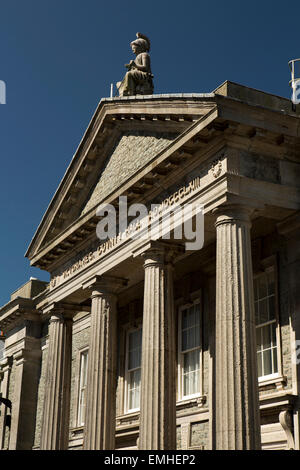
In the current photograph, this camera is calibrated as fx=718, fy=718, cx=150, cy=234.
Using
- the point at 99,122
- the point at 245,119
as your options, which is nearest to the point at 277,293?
the point at 245,119

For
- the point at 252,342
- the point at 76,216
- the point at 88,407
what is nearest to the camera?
the point at 252,342

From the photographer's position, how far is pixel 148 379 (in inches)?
635

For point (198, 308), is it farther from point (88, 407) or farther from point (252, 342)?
point (252, 342)

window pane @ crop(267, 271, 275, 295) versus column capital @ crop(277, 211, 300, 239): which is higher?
column capital @ crop(277, 211, 300, 239)

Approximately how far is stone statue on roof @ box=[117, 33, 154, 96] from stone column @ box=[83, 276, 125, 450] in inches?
214

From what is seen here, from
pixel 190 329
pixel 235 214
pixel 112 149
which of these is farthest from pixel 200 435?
pixel 112 149

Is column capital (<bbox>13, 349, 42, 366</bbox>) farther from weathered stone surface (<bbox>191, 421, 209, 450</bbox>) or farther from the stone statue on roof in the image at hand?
the stone statue on roof

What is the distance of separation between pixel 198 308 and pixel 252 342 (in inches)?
255

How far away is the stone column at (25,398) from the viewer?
28.4 meters

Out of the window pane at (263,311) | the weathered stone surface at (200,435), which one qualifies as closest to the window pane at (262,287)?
the window pane at (263,311)

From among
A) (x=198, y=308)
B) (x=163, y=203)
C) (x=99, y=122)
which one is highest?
(x=99, y=122)

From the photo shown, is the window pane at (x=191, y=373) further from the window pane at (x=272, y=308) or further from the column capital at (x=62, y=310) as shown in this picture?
the column capital at (x=62, y=310)

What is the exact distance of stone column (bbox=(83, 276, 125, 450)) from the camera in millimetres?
18391

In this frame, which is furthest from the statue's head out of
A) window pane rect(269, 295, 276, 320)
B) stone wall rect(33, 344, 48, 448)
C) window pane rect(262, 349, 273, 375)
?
stone wall rect(33, 344, 48, 448)
